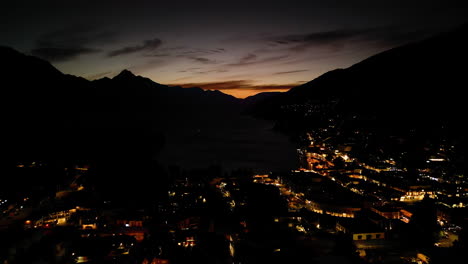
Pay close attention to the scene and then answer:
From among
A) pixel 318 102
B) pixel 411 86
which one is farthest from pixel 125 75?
pixel 411 86

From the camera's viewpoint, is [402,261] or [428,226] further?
[428,226]

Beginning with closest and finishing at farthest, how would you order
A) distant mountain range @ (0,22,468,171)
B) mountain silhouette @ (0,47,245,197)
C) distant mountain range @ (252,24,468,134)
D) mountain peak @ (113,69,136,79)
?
mountain silhouette @ (0,47,245,197) → distant mountain range @ (0,22,468,171) → distant mountain range @ (252,24,468,134) → mountain peak @ (113,69,136,79)

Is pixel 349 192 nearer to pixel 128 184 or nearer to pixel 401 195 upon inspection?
pixel 401 195

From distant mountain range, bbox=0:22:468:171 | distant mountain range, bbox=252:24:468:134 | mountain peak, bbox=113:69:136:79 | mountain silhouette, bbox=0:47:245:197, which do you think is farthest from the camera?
mountain peak, bbox=113:69:136:79

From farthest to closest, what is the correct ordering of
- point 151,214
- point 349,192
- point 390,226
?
point 349,192, point 151,214, point 390,226

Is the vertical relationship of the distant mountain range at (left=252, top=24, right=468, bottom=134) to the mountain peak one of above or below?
below

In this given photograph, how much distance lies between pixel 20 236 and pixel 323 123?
33203mm

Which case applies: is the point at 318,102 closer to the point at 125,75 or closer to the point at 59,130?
the point at 59,130

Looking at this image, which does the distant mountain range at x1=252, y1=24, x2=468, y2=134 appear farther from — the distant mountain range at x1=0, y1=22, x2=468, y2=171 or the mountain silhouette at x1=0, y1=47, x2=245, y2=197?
the mountain silhouette at x1=0, y1=47, x2=245, y2=197

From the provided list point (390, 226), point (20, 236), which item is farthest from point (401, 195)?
point (20, 236)

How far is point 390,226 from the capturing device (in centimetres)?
727

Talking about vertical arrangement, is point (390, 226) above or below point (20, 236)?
below

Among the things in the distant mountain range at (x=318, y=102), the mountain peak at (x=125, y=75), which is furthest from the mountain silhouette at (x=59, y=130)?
the mountain peak at (x=125, y=75)

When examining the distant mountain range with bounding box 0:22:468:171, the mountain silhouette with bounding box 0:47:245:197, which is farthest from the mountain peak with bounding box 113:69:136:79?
the mountain silhouette with bounding box 0:47:245:197
